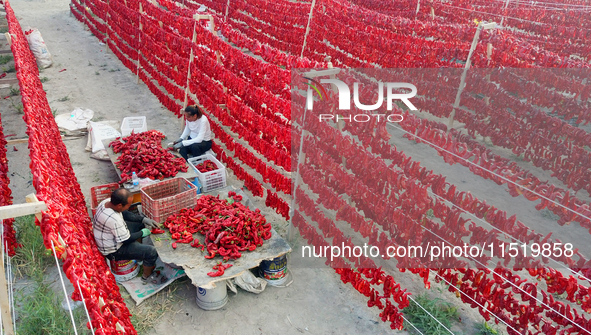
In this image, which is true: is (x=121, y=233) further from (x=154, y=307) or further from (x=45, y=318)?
(x=45, y=318)

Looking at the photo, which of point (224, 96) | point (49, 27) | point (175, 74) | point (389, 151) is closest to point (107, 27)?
point (49, 27)

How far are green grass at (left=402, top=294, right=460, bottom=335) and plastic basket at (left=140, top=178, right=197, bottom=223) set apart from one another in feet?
9.20

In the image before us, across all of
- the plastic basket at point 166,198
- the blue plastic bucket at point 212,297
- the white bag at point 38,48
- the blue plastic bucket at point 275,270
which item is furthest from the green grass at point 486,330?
the white bag at point 38,48

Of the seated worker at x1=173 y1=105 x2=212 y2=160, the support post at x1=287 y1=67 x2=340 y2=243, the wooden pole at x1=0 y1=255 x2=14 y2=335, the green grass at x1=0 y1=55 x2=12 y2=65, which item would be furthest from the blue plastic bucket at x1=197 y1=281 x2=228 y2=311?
the green grass at x1=0 y1=55 x2=12 y2=65

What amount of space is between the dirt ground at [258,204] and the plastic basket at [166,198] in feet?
2.80

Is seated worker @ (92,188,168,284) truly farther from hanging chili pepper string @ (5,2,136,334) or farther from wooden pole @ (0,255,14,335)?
wooden pole @ (0,255,14,335)

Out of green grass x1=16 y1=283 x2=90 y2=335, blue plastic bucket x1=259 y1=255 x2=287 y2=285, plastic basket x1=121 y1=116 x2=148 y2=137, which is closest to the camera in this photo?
green grass x1=16 y1=283 x2=90 y2=335

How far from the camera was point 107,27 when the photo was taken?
1375 cm

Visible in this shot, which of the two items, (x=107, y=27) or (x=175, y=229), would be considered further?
(x=107, y=27)

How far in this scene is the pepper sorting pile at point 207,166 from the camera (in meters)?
6.45

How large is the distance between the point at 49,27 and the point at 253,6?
8.73 metres

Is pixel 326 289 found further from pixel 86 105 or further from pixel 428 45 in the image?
pixel 86 105

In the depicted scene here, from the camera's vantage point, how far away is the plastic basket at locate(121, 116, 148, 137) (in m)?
7.74

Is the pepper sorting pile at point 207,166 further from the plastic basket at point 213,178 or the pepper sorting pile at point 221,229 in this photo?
the pepper sorting pile at point 221,229
